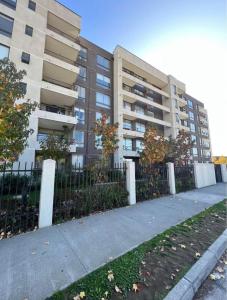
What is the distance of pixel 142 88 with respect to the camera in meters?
29.7

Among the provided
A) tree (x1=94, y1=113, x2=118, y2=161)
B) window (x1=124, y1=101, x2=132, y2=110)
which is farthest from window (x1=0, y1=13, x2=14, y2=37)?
window (x1=124, y1=101, x2=132, y2=110)

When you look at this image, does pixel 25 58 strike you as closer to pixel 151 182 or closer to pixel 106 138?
pixel 106 138

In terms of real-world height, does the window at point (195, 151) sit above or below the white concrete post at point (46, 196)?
above

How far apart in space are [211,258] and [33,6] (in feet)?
82.3

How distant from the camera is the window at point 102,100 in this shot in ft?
77.6

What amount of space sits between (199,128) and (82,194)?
45.0 m

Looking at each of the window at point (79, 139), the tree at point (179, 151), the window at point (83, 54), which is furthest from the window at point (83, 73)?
the tree at point (179, 151)

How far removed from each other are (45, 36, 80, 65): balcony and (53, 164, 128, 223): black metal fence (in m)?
18.2

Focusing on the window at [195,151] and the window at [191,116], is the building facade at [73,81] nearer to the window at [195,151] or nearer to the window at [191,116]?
the window at [195,151]

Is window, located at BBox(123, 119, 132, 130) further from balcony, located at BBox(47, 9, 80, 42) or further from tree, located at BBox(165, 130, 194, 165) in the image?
balcony, located at BBox(47, 9, 80, 42)

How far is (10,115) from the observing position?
554 cm

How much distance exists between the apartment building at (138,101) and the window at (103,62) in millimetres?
1315

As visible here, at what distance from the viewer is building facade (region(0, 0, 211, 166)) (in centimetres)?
1594

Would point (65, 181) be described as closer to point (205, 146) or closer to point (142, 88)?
point (142, 88)
